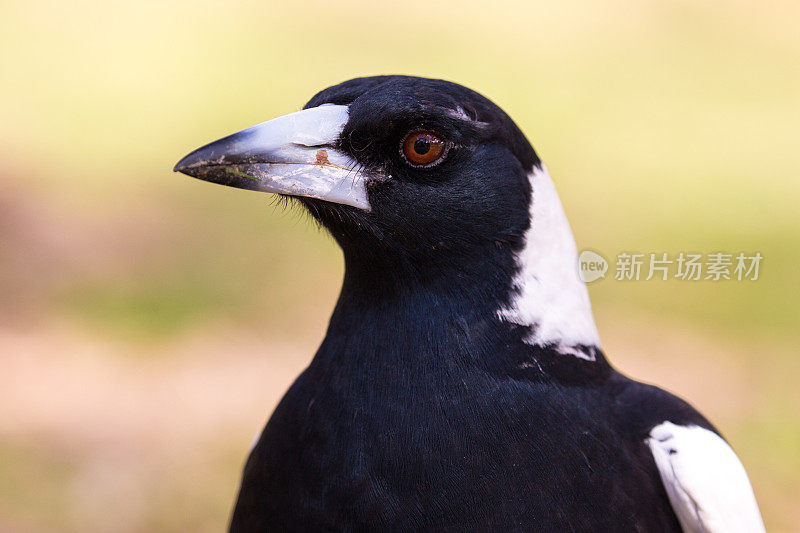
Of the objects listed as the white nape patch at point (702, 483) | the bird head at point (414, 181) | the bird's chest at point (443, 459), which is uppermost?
the bird head at point (414, 181)

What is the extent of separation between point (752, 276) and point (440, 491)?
12.5ft

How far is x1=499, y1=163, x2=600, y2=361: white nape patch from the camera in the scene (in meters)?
1.83

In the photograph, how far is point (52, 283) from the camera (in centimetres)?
500

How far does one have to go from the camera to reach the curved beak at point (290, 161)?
1.74 m

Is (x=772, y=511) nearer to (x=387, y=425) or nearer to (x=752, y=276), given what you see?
(x=752, y=276)

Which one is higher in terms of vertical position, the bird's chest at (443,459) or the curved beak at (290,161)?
the curved beak at (290,161)

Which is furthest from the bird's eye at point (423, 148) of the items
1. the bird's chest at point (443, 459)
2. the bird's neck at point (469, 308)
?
the bird's chest at point (443, 459)

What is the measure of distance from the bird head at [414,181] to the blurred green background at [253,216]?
234mm

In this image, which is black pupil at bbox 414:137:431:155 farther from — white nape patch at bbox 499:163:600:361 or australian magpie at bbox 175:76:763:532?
white nape patch at bbox 499:163:600:361

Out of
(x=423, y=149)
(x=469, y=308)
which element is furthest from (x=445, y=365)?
(x=423, y=149)

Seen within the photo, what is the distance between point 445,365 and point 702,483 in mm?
523

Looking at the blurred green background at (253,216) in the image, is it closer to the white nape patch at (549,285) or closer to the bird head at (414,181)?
the bird head at (414,181)

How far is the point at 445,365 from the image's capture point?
1.77 meters

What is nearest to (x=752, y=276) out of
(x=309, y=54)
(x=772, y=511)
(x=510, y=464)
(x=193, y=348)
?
(x=772, y=511)
